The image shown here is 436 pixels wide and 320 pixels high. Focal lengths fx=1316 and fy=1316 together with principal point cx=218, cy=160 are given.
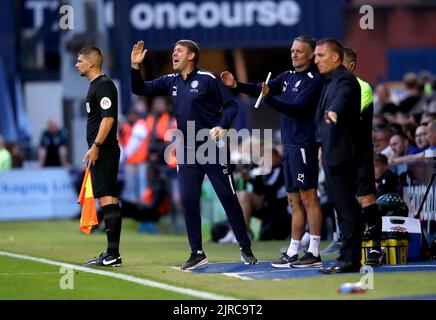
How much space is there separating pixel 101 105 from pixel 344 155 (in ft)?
8.54

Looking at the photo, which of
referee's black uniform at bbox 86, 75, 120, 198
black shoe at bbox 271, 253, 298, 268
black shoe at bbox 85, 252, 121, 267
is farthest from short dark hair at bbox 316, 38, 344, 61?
black shoe at bbox 85, 252, 121, 267

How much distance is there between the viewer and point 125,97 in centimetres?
2950

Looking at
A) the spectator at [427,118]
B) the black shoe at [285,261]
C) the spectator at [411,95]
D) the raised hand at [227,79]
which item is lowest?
the black shoe at [285,261]

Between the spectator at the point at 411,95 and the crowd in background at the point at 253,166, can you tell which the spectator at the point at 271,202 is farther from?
the spectator at the point at 411,95

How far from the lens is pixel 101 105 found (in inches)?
497

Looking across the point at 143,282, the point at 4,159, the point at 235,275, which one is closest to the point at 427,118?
the point at 235,275

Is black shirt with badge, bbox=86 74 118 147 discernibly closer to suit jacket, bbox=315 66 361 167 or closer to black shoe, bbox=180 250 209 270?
black shoe, bbox=180 250 209 270

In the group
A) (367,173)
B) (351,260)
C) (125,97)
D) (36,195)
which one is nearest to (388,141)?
(367,173)

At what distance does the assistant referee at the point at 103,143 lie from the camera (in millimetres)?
12586

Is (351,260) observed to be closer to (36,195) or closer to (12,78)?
(36,195)

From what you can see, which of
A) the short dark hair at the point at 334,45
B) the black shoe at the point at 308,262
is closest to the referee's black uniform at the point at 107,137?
the black shoe at the point at 308,262

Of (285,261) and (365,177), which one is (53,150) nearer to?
(285,261)

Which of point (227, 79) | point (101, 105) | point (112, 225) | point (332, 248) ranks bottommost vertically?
point (332, 248)

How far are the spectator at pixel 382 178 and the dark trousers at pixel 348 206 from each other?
316 cm
